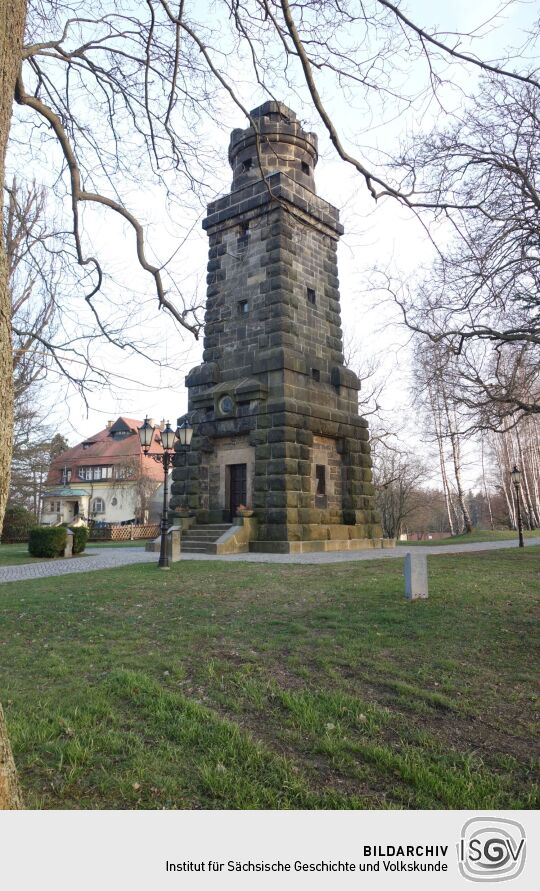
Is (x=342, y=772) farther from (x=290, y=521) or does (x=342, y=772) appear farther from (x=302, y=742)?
(x=290, y=521)

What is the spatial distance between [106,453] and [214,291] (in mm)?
39644

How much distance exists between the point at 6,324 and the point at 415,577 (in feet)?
22.2

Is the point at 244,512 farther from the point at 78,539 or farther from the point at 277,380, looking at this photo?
the point at 78,539

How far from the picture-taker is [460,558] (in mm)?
13953

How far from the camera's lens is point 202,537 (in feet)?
57.5

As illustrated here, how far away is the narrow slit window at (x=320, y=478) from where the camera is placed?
18641mm

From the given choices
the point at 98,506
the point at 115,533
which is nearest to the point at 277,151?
the point at 115,533

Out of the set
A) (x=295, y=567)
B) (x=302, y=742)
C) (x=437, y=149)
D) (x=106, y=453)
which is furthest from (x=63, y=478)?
(x=302, y=742)

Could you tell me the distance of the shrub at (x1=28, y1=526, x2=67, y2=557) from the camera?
59.8 feet

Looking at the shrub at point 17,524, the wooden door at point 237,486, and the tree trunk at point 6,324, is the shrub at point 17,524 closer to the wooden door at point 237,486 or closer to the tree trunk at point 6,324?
the wooden door at point 237,486

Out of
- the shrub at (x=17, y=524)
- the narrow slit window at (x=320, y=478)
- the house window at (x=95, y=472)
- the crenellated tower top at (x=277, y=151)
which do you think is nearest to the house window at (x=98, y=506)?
the house window at (x=95, y=472)

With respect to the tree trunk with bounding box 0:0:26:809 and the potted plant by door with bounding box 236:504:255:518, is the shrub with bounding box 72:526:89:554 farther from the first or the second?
the tree trunk with bounding box 0:0:26:809

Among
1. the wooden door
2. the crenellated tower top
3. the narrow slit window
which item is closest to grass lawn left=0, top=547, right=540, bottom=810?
the wooden door

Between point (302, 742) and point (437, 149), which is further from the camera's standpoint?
point (437, 149)
